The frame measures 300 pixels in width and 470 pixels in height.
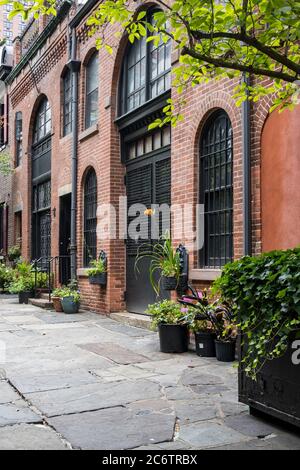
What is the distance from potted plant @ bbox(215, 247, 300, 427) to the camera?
3.68 metres

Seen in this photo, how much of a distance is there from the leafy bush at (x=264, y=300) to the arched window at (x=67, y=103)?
1021 cm

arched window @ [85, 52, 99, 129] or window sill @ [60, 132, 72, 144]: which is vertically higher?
arched window @ [85, 52, 99, 129]

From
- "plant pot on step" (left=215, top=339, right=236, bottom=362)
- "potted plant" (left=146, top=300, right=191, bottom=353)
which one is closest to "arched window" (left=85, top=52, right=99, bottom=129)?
"potted plant" (left=146, top=300, right=191, bottom=353)

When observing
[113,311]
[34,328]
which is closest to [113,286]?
[113,311]

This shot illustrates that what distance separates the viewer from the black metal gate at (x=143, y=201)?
9.49 metres

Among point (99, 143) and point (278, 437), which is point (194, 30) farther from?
point (99, 143)

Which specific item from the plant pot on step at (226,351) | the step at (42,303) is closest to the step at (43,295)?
the step at (42,303)

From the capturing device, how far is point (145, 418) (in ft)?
14.3

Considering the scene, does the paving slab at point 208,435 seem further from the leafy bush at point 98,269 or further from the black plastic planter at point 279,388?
the leafy bush at point 98,269

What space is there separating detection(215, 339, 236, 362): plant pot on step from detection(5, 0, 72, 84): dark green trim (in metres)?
8.74

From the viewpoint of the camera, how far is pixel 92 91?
1239cm

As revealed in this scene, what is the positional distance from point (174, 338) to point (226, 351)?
0.83 m

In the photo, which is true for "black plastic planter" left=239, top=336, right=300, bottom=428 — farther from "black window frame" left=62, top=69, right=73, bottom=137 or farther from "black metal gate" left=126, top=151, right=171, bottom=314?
"black window frame" left=62, top=69, right=73, bottom=137
